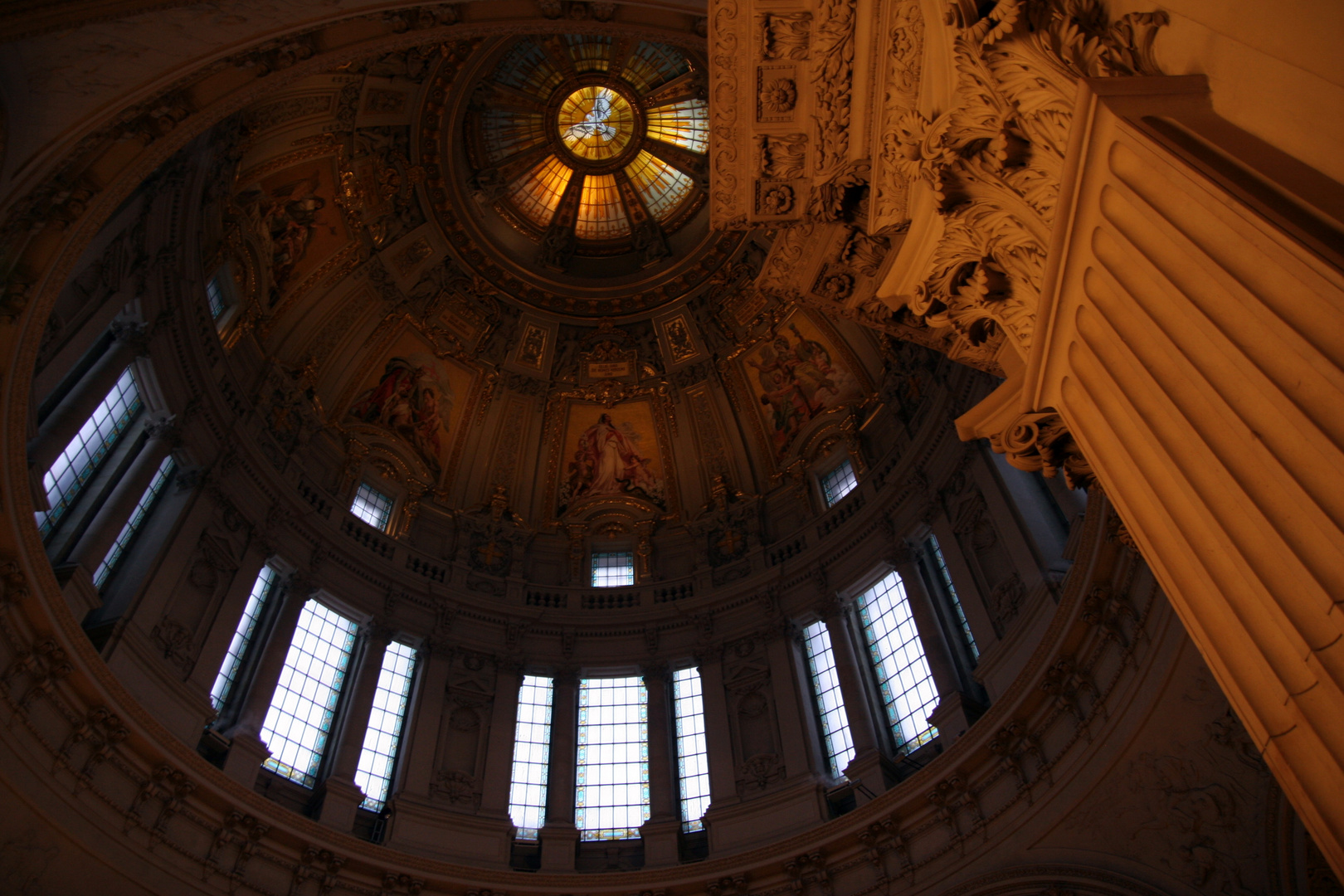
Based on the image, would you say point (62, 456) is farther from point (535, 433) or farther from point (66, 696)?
point (535, 433)

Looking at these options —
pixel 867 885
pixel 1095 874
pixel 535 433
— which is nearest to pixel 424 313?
pixel 535 433

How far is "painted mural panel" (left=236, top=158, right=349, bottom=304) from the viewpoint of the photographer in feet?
68.4

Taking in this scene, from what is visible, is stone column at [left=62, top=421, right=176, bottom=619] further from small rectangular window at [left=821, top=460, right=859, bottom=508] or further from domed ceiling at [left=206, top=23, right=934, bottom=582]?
small rectangular window at [left=821, top=460, right=859, bottom=508]

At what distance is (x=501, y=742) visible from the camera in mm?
19594

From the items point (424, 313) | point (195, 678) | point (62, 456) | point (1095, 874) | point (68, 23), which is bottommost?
point (1095, 874)

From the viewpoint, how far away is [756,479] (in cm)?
2559

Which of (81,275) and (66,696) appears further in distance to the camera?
(81,275)

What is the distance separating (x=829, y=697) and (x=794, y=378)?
9.73m

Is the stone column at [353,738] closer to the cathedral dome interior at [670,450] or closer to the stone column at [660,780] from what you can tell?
the cathedral dome interior at [670,450]

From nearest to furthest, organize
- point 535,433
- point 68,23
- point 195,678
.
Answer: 1. point 68,23
2. point 195,678
3. point 535,433

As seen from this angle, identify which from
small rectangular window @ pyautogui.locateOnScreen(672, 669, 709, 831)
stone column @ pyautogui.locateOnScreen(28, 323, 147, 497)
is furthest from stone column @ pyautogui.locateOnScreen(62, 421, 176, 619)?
small rectangular window @ pyautogui.locateOnScreen(672, 669, 709, 831)

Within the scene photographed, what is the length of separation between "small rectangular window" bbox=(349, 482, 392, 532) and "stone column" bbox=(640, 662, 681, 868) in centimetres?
766

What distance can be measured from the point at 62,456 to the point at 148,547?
2.16 m

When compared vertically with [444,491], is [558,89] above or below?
above
